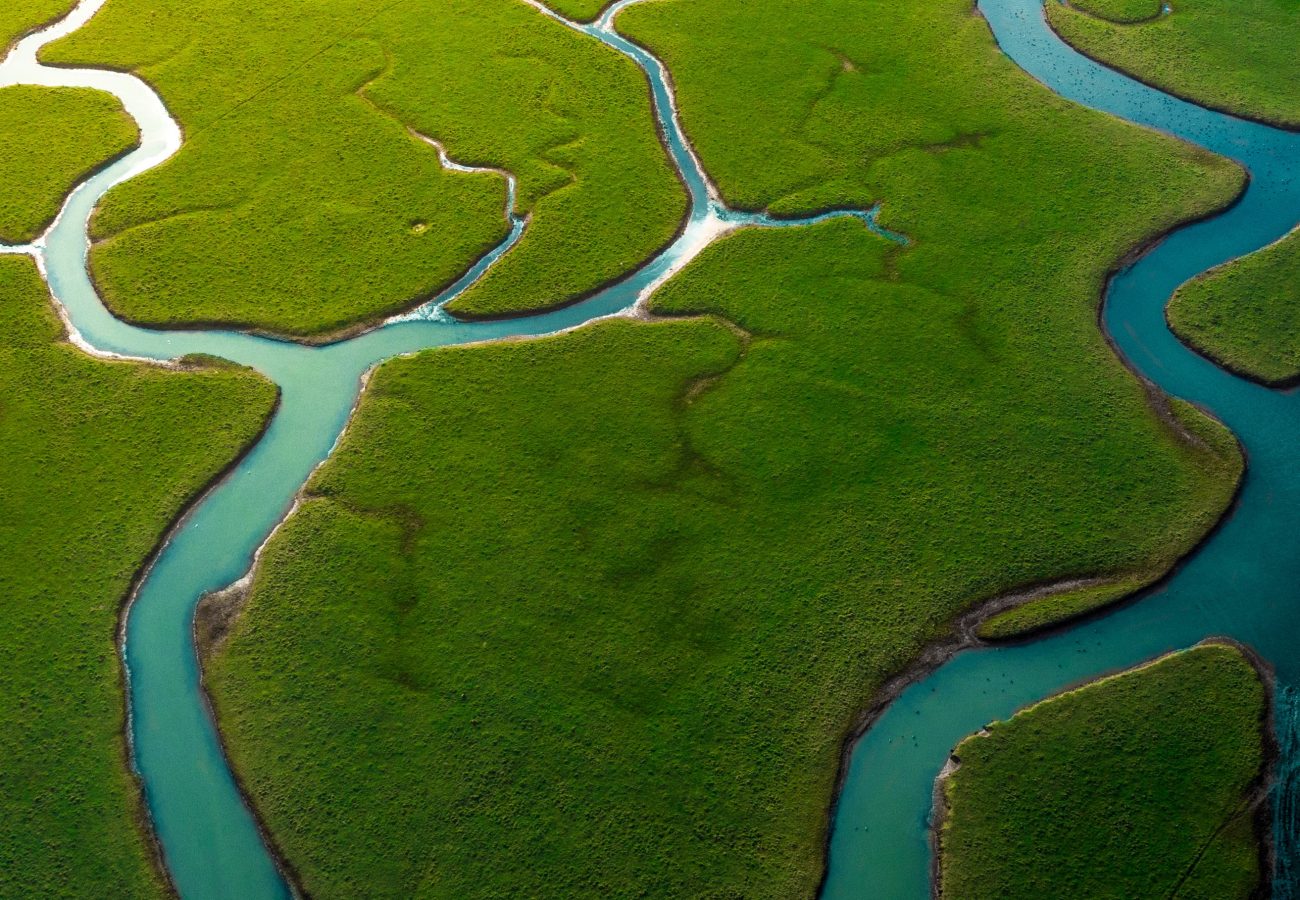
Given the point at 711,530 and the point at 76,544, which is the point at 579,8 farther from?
the point at 76,544

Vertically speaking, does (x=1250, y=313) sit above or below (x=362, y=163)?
below

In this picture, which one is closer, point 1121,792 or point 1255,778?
point 1121,792

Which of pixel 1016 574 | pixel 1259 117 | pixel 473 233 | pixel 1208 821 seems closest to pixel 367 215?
pixel 473 233

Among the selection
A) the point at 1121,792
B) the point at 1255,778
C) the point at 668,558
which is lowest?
the point at 1121,792

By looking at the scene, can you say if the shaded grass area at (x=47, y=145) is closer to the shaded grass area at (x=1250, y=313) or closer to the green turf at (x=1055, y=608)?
the green turf at (x=1055, y=608)

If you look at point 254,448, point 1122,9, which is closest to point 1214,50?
point 1122,9

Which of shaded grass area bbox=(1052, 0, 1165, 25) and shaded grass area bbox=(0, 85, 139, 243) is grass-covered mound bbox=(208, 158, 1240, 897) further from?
shaded grass area bbox=(1052, 0, 1165, 25)

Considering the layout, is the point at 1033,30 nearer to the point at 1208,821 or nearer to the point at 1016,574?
the point at 1016,574
